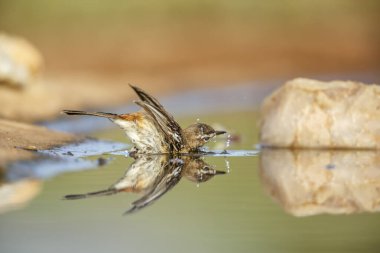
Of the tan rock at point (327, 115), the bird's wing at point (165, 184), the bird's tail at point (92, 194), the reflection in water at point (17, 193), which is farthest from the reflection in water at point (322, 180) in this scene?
the reflection in water at point (17, 193)

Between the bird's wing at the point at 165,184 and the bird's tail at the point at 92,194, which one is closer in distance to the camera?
the bird's wing at the point at 165,184

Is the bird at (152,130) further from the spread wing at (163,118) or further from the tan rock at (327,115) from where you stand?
the tan rock at (327,115)

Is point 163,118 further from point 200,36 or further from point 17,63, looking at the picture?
point 200,36

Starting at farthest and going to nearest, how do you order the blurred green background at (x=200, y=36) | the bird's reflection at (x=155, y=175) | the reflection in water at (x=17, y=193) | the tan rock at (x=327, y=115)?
the blurred green background at (x=200, y=36) → the tan rock at (x=327, y=115) → the bird's reflection at (x=155, y=175) → the reflection in water at (x=17, y=193)

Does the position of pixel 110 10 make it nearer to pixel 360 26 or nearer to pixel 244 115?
→ pixel 360 26

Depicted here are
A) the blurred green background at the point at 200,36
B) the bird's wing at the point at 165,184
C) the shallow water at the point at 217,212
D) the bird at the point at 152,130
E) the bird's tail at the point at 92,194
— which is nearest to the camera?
the shallow water at the point at 217,212

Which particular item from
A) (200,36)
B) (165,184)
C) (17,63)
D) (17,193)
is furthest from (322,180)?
(200,36)

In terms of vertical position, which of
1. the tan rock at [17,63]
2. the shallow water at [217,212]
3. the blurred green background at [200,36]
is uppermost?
the blurred green background at [200,36]

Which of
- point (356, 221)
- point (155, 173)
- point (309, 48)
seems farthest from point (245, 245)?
point (309, 48)

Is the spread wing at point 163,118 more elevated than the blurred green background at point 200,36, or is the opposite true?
the blurred green background at point 200,36
